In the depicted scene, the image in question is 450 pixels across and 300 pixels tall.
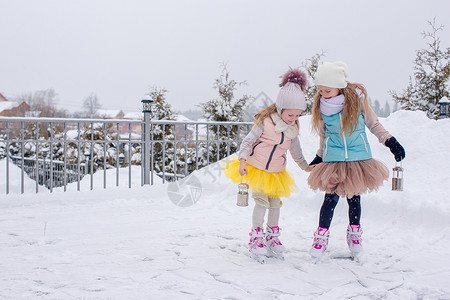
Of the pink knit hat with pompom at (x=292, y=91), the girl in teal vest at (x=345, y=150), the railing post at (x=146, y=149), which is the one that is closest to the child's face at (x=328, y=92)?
the girl in teal vest at (x=345, y=150)

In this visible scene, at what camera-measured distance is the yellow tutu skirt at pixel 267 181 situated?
2.73 meters

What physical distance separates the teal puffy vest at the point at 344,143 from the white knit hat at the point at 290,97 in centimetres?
22

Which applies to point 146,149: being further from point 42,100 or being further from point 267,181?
point 42,100

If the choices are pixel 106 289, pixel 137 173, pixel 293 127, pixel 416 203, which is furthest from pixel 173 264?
pixel 137 173

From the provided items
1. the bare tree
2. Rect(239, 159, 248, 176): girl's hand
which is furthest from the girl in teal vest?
the bare tree

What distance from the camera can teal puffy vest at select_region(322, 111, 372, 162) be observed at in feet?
8.77

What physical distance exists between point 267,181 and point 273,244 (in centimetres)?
46

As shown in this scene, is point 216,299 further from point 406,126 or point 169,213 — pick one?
point 406,126

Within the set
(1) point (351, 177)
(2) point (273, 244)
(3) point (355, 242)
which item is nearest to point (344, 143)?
(1) point (351, 177)

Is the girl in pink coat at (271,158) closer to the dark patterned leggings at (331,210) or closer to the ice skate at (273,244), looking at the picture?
the ice skate at (273,244)

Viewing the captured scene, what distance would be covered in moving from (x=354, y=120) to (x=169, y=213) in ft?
7.63

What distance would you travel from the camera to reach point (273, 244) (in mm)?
2809

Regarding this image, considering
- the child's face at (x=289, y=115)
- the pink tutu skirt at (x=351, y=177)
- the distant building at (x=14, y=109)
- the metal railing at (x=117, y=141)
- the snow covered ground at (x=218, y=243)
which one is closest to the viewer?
the snow covered ground at (x=218, y=243)

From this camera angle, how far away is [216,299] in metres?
2.02
